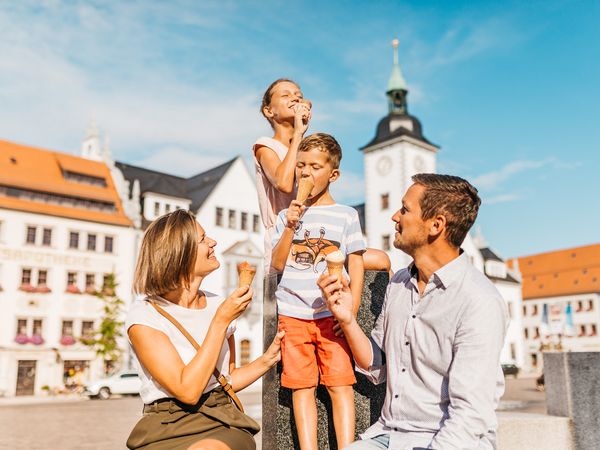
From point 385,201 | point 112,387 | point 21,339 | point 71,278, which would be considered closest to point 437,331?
point 112,387

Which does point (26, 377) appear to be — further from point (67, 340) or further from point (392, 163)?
point (392, 163)

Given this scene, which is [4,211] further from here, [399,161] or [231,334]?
[231,334]

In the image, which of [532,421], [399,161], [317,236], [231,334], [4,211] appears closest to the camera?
[231,334]

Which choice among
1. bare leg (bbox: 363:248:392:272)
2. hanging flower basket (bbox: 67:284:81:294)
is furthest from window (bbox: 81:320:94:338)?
bare leg (bbox: 363:248:392:272)

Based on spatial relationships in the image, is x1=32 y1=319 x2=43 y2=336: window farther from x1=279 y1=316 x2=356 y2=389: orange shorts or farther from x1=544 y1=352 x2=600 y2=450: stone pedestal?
x1=279 y1=316 x2=356 y2=389: orange shorts

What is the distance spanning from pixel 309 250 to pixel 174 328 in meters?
0.92

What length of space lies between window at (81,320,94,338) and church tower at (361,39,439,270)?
21.1 m

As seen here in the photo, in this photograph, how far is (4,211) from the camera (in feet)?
103

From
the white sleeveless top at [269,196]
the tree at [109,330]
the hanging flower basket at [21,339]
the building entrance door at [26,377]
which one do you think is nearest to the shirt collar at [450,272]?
the white sleeveless top at [269,196]

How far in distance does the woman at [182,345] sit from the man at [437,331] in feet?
1.86

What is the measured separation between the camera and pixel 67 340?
1240 inches

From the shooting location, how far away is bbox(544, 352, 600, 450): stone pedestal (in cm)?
599

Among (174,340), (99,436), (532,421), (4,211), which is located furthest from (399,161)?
(174,340)

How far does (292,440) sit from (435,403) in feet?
4.51
